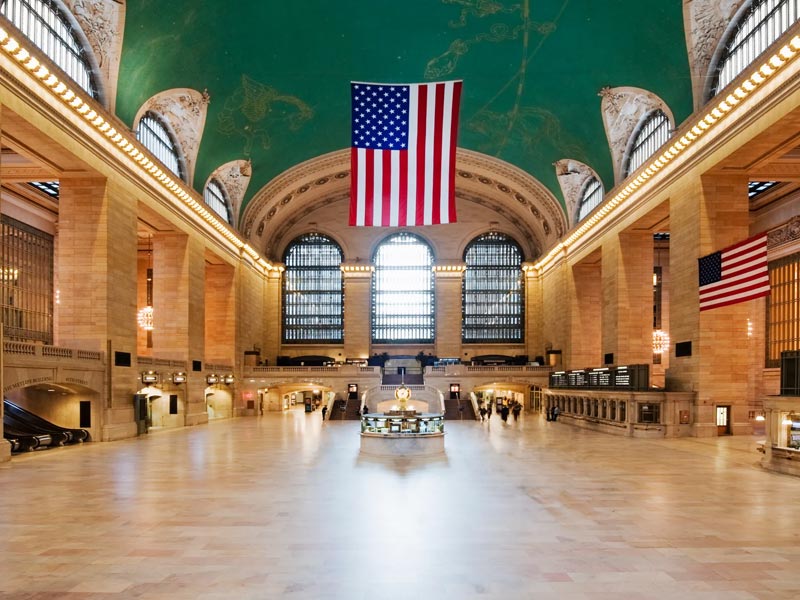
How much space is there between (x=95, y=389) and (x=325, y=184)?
24.1 m

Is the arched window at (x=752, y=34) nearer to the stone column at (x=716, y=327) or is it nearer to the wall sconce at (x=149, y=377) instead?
the stone column at (x=716, y=327)

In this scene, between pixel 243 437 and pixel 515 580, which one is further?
pixel 243 437

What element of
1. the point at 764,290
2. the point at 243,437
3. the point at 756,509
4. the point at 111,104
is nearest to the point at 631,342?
the point at 764,290

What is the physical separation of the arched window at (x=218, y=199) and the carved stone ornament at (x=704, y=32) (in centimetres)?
2134

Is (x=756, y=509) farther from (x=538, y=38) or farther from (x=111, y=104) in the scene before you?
(x=111, y=104)

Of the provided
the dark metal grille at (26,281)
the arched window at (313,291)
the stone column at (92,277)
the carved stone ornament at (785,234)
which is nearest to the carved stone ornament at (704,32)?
the carved stone ornament at (785,234)

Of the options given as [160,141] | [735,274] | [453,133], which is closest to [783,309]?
[735,274]

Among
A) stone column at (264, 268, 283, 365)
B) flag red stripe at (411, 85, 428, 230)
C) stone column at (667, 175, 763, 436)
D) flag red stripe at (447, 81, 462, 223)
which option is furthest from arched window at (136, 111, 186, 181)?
stone column at (667, 175, 763, 436)

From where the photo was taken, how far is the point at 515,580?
6.72m

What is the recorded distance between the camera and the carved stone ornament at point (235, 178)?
113 ft

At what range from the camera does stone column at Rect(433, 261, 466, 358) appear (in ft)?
155

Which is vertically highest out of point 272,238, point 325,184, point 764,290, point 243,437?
point 325,184

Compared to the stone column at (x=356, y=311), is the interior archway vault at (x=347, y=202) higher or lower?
higher

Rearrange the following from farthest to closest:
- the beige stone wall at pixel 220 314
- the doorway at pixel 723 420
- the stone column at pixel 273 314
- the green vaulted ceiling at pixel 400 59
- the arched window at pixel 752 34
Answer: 1. the stone column at pixel 273 314
2. the beige stone wall at pixel 220 314
3. the doorway at pixel 723 420
4. the green vaulted ceiling at pixel 400 59
5. the arched window at pixel 752 34
